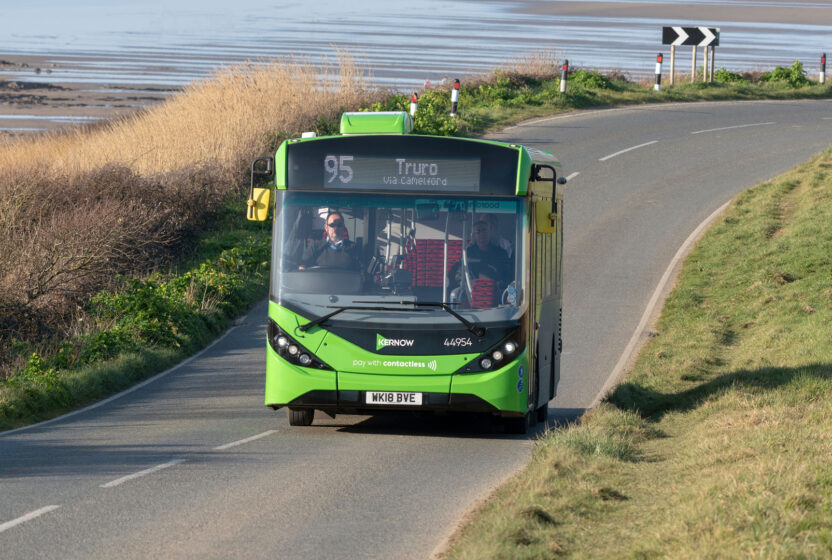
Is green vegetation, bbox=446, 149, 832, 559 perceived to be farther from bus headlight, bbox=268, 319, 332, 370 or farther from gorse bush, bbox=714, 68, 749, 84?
gorse bush, bbox=714, 68, 749, 84

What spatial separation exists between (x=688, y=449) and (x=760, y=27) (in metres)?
89.9

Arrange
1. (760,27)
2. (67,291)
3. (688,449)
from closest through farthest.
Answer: (688,449)
(67,291)
(760,27)

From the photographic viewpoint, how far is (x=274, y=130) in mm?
32094

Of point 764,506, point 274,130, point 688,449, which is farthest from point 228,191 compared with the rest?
point 764,506

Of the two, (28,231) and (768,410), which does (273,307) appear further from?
(28,231)

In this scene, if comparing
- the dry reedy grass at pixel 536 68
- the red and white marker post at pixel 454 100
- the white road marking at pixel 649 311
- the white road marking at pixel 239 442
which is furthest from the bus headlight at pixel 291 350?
the dry reedy grass at pixel 536 68

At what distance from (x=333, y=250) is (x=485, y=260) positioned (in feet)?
4.74

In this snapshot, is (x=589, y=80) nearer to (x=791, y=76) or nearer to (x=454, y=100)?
(x=454, y=100)

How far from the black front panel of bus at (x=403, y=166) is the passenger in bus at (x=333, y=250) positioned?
1.16 feet

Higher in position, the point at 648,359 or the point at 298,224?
the point at 298,224

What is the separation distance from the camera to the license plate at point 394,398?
1223 centimetres

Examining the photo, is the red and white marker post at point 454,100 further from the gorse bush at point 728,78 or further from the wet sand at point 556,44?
the gorse bush at point 728,78

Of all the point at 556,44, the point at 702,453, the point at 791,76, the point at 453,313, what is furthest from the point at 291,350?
the point at 556,44

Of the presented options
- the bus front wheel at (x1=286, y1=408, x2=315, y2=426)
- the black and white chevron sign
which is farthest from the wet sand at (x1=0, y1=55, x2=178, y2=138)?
the bus front wheel at (x1=286, y1=408, x2=315, y2=426)
